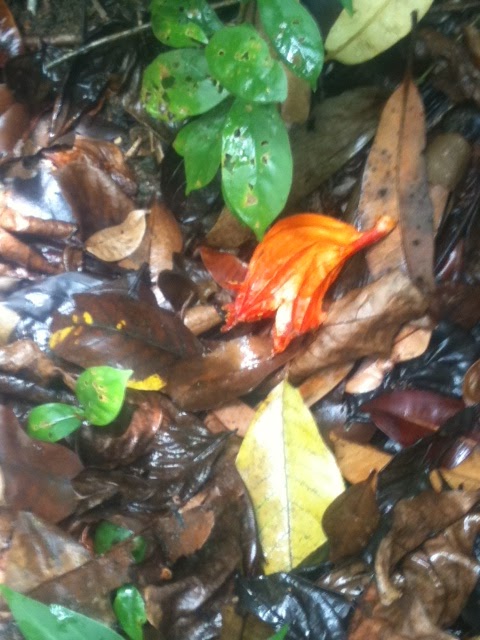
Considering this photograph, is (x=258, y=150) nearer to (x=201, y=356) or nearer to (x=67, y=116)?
(x=201, y=356)

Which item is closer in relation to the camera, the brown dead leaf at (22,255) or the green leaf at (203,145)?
→ the green leaf at (203,145)

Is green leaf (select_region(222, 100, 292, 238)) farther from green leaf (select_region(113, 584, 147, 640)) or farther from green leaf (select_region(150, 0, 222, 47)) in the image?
green leaf (select_region(113, 584, 147, 640))

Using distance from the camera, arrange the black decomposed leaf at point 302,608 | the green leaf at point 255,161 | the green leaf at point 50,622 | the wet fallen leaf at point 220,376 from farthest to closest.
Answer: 1. the wet fallen leaf at point 220,376
2. the green leaf at point 255,161
3. the black decomposed leaf at point 302,608
4. the green leaf at point 50,622

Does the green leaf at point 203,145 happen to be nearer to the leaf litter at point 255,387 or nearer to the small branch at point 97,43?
the leaf litter at point 255,387

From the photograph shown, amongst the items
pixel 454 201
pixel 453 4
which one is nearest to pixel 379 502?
pixel 454 201

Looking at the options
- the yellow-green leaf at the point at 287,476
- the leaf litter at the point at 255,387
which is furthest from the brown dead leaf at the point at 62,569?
the yellow-green leaf at the point at 287,476

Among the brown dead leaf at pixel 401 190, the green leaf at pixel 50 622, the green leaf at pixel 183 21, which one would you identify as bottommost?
the green leaf at pixel 50 622

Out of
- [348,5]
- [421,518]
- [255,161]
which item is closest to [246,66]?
[255,161]

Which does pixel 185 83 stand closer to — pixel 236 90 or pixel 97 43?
pixel 236 90
